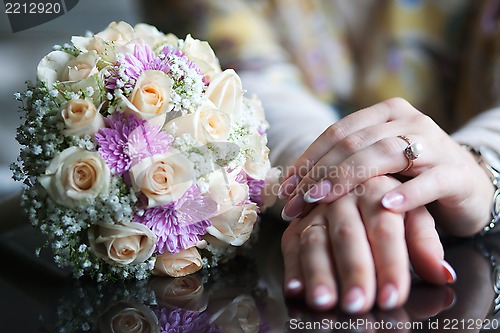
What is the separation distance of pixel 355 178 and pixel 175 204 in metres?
0.19

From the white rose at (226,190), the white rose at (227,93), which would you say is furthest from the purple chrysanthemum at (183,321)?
the white rose at (227,93)

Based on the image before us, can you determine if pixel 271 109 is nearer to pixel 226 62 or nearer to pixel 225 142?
pixel 226 62

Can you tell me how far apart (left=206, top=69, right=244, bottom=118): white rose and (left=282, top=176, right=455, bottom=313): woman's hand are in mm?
140

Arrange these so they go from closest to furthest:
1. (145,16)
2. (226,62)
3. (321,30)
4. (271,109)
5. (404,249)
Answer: (404,249) → (271,109) → (226,62) → (321,30) → (145,16)

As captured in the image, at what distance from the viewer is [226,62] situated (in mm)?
1130

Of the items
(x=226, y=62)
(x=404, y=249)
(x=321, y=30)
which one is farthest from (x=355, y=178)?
(x=321, y=30)

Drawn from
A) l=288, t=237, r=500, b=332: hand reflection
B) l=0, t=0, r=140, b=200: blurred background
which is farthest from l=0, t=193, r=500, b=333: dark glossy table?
l=0, t=0, r=140, b=200: blurred background

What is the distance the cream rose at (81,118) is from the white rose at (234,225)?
15cm

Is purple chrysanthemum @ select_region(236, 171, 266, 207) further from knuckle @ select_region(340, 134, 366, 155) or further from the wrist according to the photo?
the wrist

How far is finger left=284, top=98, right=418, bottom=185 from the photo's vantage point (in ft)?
2.03

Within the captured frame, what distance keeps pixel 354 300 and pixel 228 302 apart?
14cm

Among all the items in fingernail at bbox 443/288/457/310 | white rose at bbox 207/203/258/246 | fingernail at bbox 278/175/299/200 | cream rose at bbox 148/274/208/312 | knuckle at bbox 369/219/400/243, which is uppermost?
knuckle at bbox 369/219/400/243

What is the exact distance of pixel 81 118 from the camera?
20.2 inches

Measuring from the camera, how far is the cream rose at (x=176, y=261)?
0.58m
